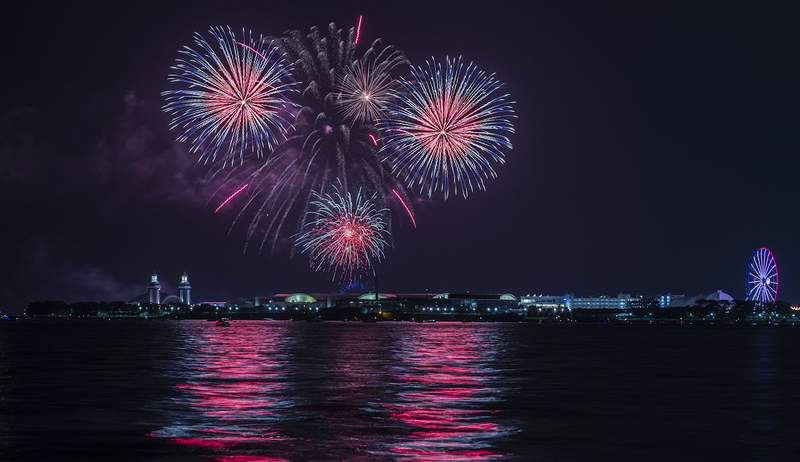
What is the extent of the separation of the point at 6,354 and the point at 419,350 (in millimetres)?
40299

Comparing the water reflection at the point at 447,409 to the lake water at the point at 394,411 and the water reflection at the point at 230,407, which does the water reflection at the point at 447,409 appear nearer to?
the lake water at the point at 394,411

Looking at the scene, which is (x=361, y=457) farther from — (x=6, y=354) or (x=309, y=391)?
(x=6, y=354)

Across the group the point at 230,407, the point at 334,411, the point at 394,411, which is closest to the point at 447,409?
the point at 394,411

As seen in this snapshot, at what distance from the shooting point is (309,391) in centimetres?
5431

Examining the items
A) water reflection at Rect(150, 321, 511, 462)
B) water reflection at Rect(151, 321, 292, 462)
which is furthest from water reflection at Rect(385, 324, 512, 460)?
water reflection at Rect(151, 321, 292, 462)

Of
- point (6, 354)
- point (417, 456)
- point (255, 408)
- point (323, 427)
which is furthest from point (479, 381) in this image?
point (6, 354)

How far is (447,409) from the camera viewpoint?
45375 millimetres

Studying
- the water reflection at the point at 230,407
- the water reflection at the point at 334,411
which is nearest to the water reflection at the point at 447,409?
the water reflection at the point at 334,411

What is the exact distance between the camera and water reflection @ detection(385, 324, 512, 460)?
33844 millimetres

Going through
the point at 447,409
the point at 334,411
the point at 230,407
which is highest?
the point at 230,407

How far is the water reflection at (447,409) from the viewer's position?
3384cm

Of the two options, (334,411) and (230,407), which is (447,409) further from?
(230,407)

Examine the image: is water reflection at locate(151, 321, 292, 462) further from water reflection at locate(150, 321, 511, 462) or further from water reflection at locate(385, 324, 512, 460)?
water reflection at locate(385, 324, 512, 460)

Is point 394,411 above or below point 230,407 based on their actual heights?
below
